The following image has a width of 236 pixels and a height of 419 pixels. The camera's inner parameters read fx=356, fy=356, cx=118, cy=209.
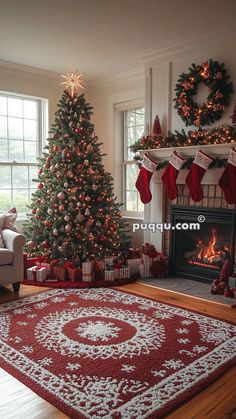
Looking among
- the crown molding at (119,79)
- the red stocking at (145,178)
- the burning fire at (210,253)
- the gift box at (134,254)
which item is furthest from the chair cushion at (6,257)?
the crown molding at (119,79)

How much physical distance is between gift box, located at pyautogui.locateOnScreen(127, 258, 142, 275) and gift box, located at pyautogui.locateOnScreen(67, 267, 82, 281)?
25.3 inches

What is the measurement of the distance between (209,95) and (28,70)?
8.67 ft

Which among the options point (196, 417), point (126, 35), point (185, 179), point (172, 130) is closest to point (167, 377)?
point (196, 417)

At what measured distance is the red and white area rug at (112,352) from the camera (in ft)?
6.54

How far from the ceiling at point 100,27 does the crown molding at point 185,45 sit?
43mm

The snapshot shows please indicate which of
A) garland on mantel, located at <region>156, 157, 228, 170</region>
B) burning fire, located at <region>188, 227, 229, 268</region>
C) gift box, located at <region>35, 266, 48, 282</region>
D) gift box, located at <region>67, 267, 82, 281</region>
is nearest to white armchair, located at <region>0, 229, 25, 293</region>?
gift box, located at <region>35, 266, 48, 282</region>

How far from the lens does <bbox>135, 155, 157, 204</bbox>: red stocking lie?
446 cm

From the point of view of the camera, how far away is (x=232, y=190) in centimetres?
375

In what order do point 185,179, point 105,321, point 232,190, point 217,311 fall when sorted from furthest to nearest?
point 185,179, point 232,190, point 217,311, point 105,321

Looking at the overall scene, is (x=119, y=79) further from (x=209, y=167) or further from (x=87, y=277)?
(x=87, y=277)

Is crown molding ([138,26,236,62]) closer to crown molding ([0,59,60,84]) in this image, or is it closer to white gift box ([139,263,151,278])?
crown molding ([0,59,60,84])

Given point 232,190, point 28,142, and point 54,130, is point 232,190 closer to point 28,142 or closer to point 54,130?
point 54,130

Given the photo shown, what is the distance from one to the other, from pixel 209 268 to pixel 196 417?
257 cm

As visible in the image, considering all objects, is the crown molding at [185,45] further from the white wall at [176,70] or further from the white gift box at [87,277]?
the white gift box at [87,277]
